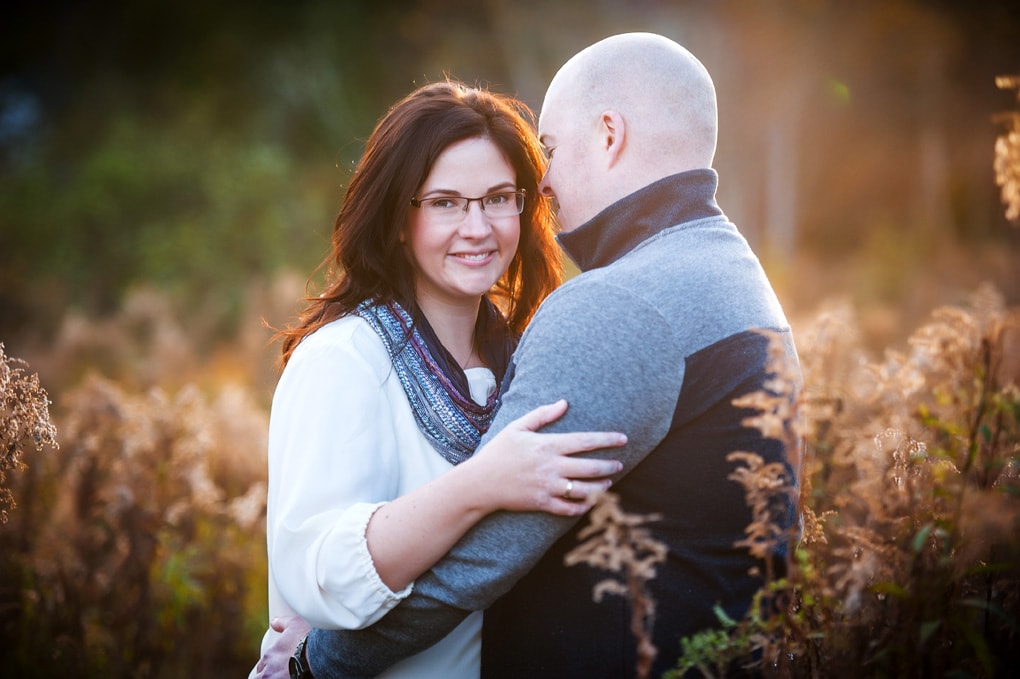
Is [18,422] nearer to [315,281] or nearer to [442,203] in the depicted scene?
[442,203]

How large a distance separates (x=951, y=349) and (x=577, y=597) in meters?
1.08

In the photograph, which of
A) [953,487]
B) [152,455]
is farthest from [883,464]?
[152,455]

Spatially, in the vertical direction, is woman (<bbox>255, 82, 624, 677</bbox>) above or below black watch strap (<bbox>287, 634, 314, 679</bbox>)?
above

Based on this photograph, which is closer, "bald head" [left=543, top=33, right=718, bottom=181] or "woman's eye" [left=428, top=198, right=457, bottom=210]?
"bald head" [left=543, top=33, right=718, bottom=181]

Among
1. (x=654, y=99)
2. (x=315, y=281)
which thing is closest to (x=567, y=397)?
(x=654, y=99)

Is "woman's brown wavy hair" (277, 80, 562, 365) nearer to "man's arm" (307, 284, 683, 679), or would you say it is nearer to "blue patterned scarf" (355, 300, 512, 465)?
"blue patterned scarf" (355, 300, 512, 465)

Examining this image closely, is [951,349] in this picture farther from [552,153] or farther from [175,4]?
[175,4]

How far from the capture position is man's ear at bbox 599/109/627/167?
2146mm

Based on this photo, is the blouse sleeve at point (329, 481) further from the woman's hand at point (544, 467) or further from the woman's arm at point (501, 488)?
the woman's hand at point (544, 467)

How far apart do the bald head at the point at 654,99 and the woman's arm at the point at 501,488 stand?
29.9 inches

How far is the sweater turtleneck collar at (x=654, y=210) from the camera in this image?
2.08 m

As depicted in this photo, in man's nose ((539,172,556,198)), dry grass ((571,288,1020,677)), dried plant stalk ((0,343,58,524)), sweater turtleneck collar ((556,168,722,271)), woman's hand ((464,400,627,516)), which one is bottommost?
dry grass ((571,288,1020,677))

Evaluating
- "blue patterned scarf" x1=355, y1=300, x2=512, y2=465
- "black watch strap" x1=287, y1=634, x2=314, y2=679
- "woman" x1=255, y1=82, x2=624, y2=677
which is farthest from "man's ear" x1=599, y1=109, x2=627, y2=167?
"black watch strap" x1=287, y1=634, x2=314, y2=679

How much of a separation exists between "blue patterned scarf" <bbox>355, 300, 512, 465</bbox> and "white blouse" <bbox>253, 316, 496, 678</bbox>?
3cm
